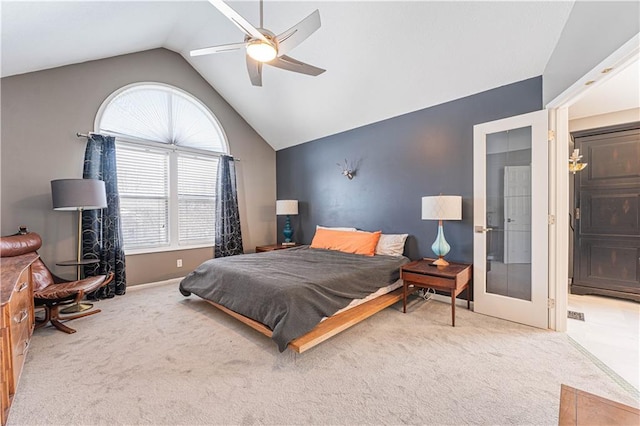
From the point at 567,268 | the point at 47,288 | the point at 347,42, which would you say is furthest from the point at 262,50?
the point at 567,268

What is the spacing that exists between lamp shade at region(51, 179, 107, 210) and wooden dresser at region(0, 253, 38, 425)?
977mm

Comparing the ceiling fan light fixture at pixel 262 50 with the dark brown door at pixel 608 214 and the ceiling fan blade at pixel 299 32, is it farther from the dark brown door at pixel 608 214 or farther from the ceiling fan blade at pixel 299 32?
the dark brown door at pixel 608 214

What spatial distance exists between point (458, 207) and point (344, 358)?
2.05 meters

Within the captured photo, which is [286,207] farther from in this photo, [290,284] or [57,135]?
[57,135]

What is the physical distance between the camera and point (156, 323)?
2.79m

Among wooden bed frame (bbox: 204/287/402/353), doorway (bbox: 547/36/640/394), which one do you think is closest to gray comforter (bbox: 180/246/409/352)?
wooden bed frame (bbox: 204/287/402/353)

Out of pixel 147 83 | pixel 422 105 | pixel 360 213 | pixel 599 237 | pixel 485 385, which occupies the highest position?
pixel 147 83

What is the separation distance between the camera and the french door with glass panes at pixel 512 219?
2645 mm

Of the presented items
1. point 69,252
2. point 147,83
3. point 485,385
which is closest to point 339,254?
point 485,385

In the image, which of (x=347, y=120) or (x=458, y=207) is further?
(x=347, y=120)

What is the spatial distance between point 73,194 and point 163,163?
149 cm

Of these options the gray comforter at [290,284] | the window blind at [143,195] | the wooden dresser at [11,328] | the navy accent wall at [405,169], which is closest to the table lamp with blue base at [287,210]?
the navy accent wall at [405,169]

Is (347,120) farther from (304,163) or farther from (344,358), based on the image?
(344,358)

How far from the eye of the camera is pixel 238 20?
1.76m
